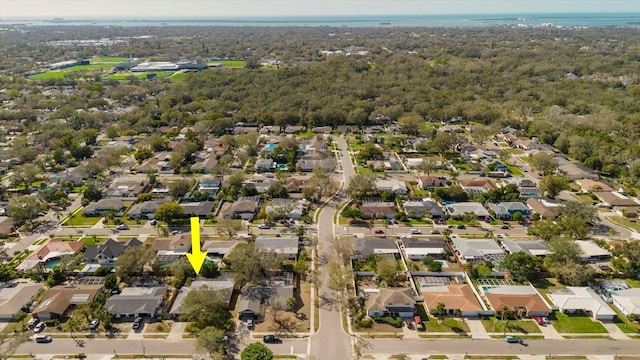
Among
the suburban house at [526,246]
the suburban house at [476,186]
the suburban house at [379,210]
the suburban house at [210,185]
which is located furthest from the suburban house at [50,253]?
the suburban house at [476,186]

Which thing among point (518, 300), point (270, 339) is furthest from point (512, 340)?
point (270, 339)

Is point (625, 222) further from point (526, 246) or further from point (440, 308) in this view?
point (440, 308)

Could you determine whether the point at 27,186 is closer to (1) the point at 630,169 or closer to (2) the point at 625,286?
(2) the point at 625,286

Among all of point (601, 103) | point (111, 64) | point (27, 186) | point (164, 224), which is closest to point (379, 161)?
point (164, 224)

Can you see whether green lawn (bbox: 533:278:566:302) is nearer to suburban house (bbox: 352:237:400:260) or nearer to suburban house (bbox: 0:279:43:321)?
suburban house (bbox: 352:237:400:260)

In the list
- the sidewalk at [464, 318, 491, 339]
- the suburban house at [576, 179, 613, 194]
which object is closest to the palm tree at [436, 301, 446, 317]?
the sidewalk at [464, 318, 491, 339]
